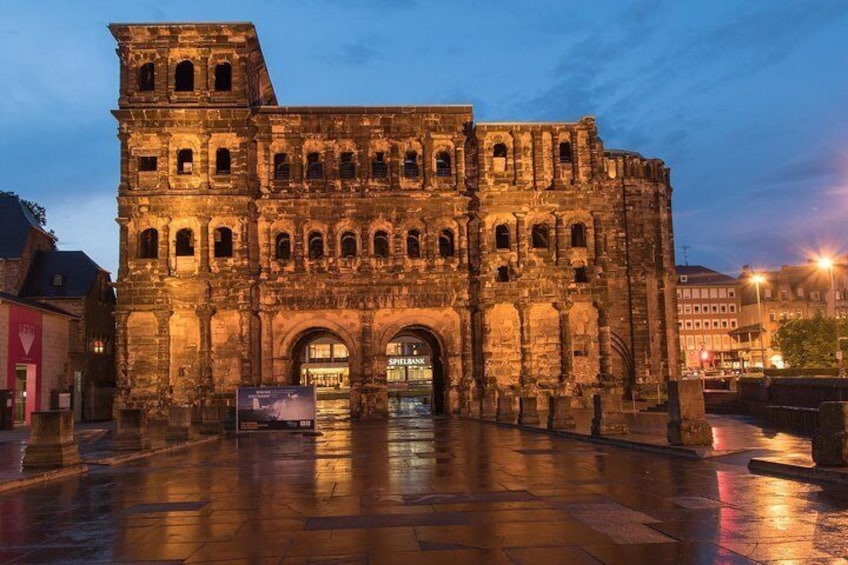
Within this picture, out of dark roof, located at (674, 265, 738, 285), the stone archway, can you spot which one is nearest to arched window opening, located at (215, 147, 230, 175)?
the stone archway

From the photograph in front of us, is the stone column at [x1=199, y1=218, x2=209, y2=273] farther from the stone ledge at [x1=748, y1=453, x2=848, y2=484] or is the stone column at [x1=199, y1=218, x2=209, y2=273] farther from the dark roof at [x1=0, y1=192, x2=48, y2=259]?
the stone ledge at [x1=748, y1=453, x2=848, y2=484]

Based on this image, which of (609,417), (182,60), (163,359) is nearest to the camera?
(609,417)

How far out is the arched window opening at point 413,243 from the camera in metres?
46.5

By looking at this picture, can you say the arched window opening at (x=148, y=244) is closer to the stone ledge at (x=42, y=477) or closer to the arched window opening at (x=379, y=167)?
the arched window opening at (x=379, y=167)

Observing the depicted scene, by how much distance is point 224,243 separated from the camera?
48.4 meters

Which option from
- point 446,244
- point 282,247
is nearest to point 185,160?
point 282,247

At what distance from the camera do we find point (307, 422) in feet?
102

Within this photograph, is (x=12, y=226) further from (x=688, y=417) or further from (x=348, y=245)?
(x=688, y=417)

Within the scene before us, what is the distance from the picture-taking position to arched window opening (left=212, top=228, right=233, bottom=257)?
1868 inches

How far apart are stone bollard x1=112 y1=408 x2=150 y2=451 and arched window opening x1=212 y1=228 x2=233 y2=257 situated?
78.0 ft

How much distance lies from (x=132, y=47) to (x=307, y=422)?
2712cm

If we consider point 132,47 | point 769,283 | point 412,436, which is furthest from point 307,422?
point 769,283

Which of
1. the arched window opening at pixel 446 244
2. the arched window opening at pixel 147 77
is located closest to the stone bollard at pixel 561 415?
the arched window opening at pixel 446 244

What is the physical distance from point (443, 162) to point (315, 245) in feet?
31.0
